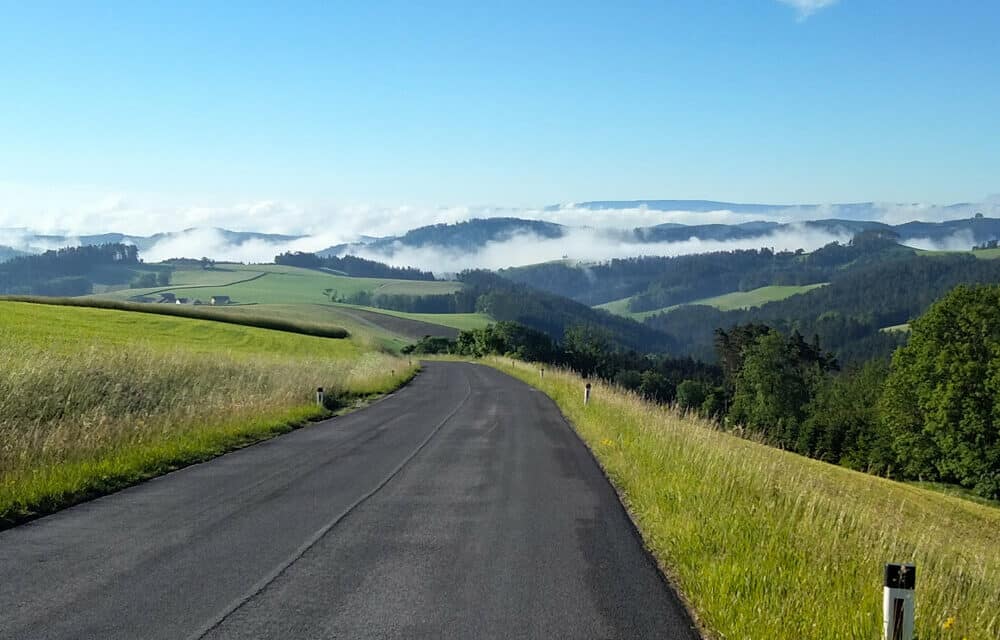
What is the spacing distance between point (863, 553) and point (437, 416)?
19.2 meters

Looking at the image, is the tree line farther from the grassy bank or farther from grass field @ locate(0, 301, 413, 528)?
grass field @ locate(0, 301, 413, 528)

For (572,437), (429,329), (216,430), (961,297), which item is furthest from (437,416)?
(429,329)

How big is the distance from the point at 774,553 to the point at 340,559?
435 cm

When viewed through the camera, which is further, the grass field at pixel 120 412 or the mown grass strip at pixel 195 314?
the mown grass strip at pixel 195 314

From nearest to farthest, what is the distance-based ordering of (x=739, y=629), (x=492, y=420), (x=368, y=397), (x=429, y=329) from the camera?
(x=739, y=629) → (x=492, y=420) → (x=368, y=397) → (x=429, y=329)

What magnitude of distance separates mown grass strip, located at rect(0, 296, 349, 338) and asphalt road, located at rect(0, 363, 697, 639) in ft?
259

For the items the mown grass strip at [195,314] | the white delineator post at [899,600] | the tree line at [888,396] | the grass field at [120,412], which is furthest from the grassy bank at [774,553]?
the mown grass strip at [195,314]

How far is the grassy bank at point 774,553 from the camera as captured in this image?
6598 mm

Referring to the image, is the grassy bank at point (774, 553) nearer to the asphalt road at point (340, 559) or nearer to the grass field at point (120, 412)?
the asphalt road at point (340, 559)

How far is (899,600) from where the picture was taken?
18.4 feet

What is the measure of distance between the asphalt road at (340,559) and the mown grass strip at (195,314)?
79.1m

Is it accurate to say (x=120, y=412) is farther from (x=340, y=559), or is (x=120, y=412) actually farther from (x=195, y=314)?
(x=195, y=314)

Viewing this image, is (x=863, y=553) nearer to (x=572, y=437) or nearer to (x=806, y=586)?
(x=806, y=586)

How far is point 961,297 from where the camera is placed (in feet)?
197
